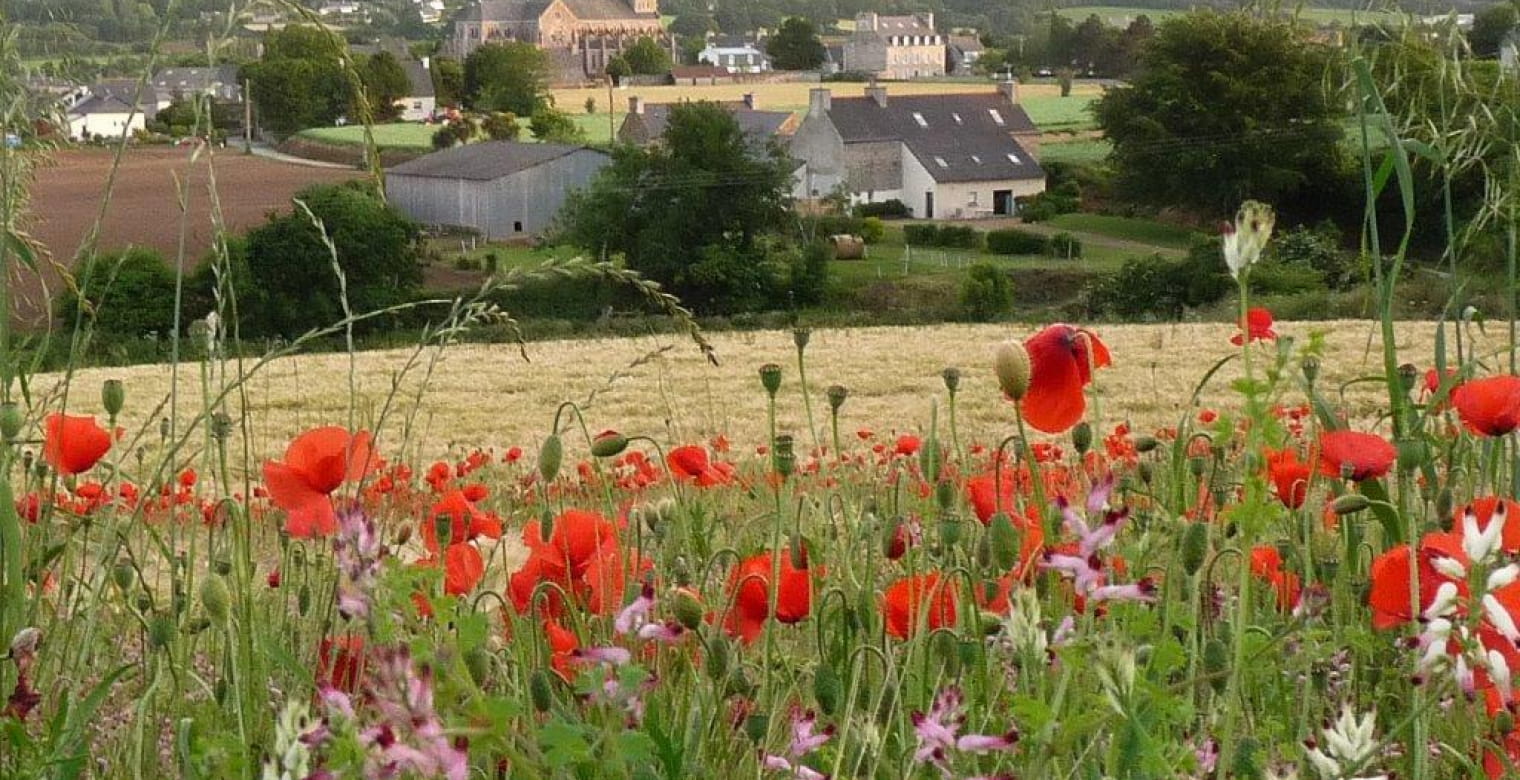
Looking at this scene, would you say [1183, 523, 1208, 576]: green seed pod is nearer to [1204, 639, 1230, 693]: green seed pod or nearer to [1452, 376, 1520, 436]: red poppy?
[1204, 639, 1230, 693]: green seed pod

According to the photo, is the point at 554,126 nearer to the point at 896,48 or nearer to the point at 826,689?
the point at 896,48

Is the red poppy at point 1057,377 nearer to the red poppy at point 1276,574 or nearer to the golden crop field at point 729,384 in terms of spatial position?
the red poppy at point 1276,574

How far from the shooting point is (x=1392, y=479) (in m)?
2.81

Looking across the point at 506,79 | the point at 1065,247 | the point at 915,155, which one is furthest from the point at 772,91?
the point at 1065,247

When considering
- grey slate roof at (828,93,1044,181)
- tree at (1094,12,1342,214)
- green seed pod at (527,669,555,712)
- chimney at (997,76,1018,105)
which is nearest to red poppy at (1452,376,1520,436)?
green seed pod at (527,669,555,712)

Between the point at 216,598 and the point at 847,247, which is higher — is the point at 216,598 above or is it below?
above

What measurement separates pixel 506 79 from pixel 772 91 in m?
16.3

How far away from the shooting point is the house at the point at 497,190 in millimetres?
63750

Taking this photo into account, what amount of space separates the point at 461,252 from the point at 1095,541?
5954cm

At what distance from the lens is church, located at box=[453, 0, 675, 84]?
123562 mm

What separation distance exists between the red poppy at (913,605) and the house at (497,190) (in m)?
61.9

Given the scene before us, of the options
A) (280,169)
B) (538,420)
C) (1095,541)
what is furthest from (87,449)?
(280,169)

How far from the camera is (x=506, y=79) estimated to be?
326 ft

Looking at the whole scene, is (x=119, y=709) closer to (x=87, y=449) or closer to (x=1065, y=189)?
(x=87, y=449)
